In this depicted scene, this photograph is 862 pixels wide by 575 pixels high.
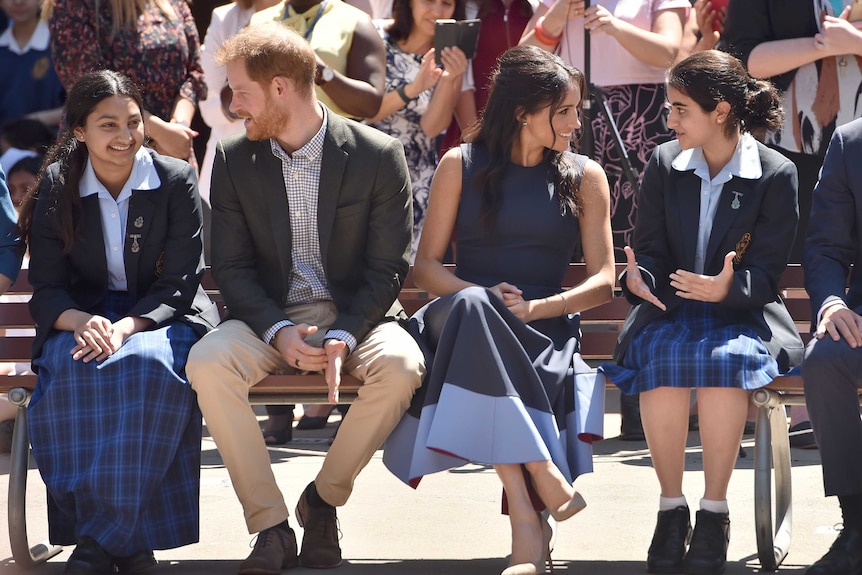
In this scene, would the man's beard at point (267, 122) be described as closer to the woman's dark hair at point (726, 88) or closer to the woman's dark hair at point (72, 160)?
the woman's dark hair at point (72, 160)

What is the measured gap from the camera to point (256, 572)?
413 cm

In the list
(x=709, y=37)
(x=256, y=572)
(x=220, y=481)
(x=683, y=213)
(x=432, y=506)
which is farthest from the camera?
(x=709, y=37)

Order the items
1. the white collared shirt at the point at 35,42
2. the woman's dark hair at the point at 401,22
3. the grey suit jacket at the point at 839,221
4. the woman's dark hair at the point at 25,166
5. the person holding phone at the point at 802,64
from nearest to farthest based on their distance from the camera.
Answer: the grey suit jacket at the point at 839,221, the person holding phone at the point at 802,64, the woman's dark hair at the point at 401,22, the woman's dark hair at the point at 25,166, the white collared shirt at the point at 35,42

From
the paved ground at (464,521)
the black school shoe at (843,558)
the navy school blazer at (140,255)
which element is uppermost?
the navy school blazer at (140,255)

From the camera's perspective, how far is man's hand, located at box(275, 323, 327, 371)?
14.1ft

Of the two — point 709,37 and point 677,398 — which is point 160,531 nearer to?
point 677,398

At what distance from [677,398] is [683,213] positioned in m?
0.65

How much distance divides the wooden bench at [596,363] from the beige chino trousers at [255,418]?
13 centimetres

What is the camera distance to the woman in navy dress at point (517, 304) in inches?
160

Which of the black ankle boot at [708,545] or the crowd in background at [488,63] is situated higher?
the crowd in background at [488,63]

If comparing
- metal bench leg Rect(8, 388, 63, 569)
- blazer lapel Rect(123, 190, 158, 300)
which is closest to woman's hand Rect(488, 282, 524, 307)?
blazer lapel Rect(123, 190, 158, 300)

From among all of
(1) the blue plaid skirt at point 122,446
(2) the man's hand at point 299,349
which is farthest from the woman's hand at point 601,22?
(1) the blue plaid skirt at point 122,446

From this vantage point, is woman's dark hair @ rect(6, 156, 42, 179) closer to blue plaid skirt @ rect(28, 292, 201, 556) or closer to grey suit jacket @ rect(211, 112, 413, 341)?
grey suit jacket @ rect(211, 112, 413, 341)

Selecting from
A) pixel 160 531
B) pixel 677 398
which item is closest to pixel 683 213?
pixel 677 398
